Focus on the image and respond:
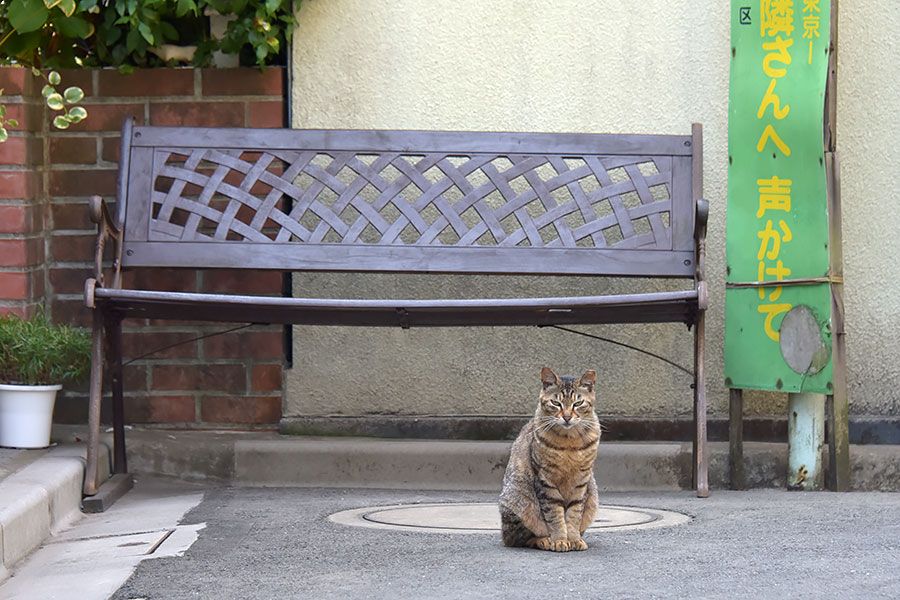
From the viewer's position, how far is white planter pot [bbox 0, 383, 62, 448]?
429 cm

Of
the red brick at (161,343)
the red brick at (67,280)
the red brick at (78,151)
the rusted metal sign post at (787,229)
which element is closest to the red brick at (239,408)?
the red brick at (161,343)

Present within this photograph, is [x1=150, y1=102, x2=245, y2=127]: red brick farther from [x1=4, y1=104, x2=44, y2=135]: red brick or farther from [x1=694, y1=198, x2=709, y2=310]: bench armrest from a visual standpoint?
[x1=694, y1=198, x2=709, y2=310]: bench armrest

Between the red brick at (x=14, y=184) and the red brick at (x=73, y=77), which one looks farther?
the red brick at (x=73, y=77)

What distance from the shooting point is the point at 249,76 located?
484 cm

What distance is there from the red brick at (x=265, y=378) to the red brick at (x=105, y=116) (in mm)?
1096

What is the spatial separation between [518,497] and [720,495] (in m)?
1.36

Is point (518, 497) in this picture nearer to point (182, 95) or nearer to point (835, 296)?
point (835, 296)

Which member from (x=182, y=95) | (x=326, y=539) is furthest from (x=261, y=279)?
(x=326, y=539)

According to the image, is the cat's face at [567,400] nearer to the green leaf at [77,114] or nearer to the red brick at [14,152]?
the green leaf at [77,114]

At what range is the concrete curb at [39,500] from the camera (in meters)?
3.25

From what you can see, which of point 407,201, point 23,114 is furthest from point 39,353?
point 407,201

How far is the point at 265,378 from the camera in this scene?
4.90 meters

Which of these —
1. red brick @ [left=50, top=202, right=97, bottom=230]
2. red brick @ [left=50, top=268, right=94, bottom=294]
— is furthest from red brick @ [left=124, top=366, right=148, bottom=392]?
red brick @ [left=50, top=202, right=97, bottom=230]

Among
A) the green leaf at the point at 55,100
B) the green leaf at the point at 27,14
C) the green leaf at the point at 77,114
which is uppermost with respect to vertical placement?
the green leaf at the point at 27,14
